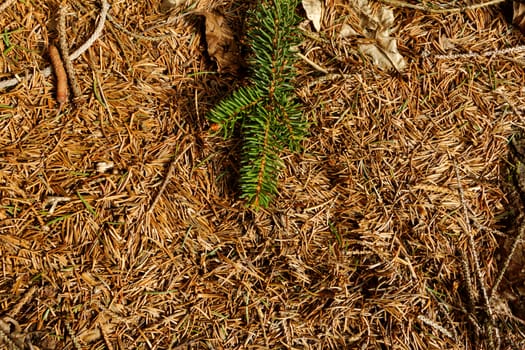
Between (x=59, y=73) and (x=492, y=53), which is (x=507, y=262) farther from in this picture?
(x=59, y=73)

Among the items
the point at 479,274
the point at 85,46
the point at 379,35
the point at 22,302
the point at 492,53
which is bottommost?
the point at 479,274

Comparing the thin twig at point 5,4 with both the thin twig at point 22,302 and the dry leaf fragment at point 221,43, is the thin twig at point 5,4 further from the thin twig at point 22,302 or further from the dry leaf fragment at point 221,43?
the thin twig at point 22,302

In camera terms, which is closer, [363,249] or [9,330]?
[9,330]

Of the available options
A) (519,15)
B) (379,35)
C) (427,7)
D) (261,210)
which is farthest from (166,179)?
(519,15)

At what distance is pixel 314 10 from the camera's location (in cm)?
207

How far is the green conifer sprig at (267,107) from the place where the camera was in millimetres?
1838

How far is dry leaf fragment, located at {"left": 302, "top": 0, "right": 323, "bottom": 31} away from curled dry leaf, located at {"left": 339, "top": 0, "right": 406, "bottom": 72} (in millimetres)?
125

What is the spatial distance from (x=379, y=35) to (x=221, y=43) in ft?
2.39

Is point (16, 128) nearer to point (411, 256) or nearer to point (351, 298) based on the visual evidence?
point (351, 298)

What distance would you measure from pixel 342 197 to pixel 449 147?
0.56 meters

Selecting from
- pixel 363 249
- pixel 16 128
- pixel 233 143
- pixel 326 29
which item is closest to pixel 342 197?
pixel 363 249

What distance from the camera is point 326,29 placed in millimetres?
2111

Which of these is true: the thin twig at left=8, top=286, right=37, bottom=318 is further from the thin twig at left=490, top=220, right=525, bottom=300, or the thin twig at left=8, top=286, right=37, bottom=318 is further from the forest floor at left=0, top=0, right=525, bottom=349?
the thin twig at left=490, top=220, right=525, bottom=300

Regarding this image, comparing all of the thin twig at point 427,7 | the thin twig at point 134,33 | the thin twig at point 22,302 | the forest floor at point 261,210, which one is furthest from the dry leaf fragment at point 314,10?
the thin twig at point 22,302
